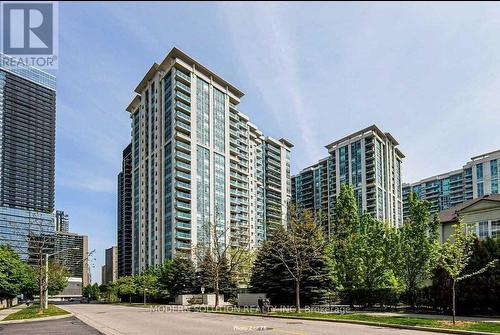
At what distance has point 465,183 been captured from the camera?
5940 inches

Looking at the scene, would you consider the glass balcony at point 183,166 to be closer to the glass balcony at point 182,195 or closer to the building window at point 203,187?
the building window at point 203,187

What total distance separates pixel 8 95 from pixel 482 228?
487 ft

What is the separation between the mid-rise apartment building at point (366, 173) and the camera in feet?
431

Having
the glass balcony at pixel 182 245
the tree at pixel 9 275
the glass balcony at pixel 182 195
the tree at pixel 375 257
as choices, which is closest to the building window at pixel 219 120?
the glass balcony at pixel 182 195

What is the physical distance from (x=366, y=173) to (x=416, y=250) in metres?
100.0

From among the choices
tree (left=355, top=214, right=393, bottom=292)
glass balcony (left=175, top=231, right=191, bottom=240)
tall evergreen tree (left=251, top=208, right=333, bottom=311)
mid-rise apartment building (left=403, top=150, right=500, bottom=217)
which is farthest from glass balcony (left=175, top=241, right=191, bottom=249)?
mid-rise apartment building (left=403, top=150, right=500, bottom=217)

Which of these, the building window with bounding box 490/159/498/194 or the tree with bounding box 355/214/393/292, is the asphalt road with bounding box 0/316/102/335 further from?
the building window with bounding box 490/159/498/194

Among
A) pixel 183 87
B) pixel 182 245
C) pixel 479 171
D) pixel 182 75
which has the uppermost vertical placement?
pixel 182 75

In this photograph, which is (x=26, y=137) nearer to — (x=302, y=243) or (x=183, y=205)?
(x=183, y=205)

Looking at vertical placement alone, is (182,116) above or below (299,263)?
above

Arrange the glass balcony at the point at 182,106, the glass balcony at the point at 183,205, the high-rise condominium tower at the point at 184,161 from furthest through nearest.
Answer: the glass balcony at the point at 182,106
the high-rise condominium tower at the point at 184,161
the glass balcony at the point at 183,205

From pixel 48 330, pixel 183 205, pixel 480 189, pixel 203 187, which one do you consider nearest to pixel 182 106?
pixel 203 187

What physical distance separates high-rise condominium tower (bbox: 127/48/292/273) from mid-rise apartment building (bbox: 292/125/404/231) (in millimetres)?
31830

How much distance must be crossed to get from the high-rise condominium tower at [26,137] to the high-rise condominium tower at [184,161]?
3597cm
